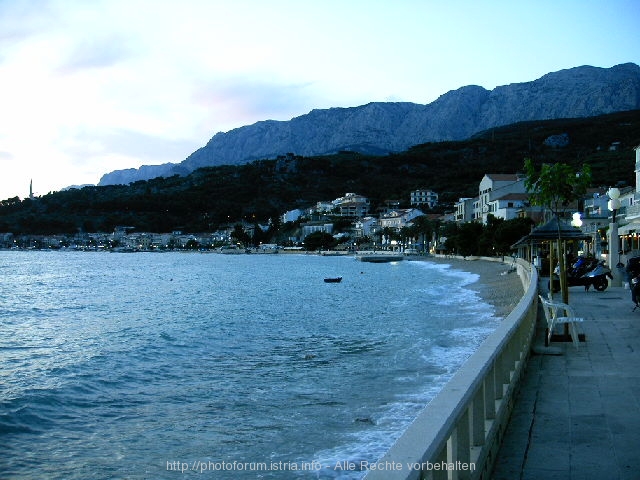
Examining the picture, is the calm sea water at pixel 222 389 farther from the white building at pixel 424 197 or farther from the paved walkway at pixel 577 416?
the white building at pixel 424 197

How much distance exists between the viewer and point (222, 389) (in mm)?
13727

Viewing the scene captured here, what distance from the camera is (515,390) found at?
7086 mm

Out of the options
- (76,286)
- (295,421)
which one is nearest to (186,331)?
(295,421)

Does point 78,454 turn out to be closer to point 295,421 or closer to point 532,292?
point 295,421

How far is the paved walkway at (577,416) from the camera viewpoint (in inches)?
193

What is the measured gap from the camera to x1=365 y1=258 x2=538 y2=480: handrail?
2961 millimetres

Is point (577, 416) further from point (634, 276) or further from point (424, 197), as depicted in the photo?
point (424, 197)

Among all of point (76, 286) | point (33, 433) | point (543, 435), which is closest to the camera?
point (543, 435)

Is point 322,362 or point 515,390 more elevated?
point 515,390

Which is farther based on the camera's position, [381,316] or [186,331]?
[381,316]

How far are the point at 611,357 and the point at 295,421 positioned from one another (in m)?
4.98

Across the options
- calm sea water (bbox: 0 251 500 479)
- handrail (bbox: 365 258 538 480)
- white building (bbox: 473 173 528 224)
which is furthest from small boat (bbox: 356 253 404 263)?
handrail (bbox: 365 258 538 480)

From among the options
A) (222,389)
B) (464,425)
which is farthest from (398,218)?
(464,425)

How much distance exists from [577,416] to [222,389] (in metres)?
8.90
